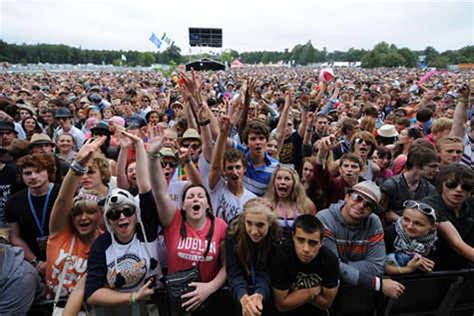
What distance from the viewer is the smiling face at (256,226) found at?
2459mm

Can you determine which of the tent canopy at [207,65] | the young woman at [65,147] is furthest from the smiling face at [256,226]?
the tent canopy at [207,65]

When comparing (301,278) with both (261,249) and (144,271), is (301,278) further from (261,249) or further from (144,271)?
(144,271)

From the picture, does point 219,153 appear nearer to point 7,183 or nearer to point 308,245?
point 308,245

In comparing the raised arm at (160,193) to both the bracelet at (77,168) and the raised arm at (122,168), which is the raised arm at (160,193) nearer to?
the bracelet at (77,168)

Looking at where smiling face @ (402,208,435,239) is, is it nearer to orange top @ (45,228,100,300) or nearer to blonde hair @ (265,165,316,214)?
blonde hair @ (265,165,316,214)

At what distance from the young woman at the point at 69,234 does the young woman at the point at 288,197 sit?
1.72 metres

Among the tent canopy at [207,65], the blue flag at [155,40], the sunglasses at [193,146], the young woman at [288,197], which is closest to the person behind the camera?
the young woman at [288,197]

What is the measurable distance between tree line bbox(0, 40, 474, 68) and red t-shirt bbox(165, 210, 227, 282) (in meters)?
55.5

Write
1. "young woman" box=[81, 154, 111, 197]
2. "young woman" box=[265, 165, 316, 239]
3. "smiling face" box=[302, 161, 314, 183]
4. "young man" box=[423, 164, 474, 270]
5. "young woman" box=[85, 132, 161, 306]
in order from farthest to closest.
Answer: "smiling face" box=[302, 161, 314, 183], "young woman" box=[81, 154, 111, 197], "young woman" box=[265, 165, 316, 239], "young man" box=[423, 164, 474, 270], "young woman" box=[85, 132, 161, 306]

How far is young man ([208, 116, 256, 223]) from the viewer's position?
3234 millimetres

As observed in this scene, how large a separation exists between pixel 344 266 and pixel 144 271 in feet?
5.15

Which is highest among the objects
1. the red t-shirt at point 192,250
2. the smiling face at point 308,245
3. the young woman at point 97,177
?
the young woman at point 97,177

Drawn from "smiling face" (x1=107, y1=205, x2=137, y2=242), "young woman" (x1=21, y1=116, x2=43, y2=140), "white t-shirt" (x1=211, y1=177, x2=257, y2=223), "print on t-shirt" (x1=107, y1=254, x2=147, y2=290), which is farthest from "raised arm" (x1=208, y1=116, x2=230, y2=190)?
"young woman" (x1=21, y1=116, x2=43, y2=140)

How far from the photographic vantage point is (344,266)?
250 centimetres
